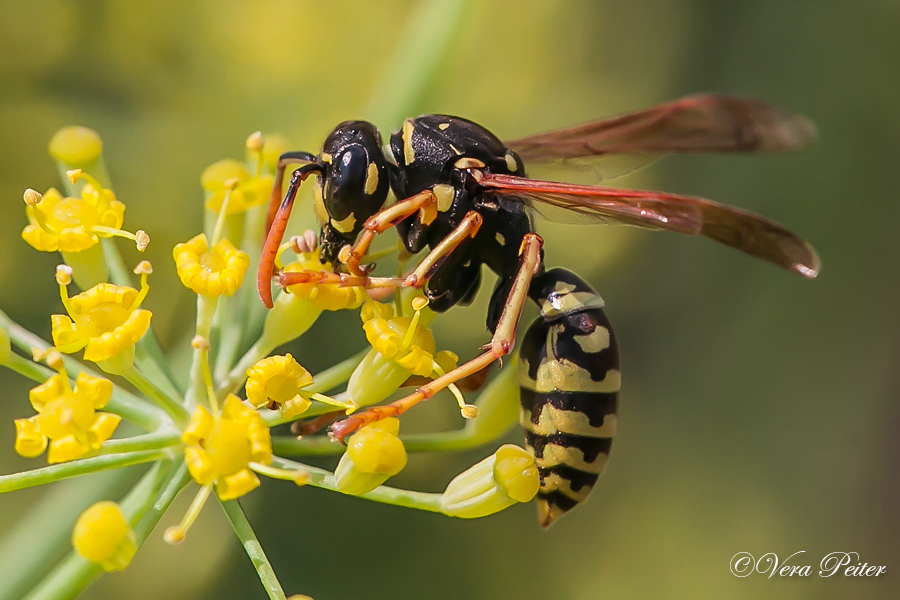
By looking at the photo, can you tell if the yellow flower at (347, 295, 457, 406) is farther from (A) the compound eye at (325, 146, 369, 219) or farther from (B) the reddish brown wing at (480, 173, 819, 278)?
(B) the reddish brown wing at (480, 173, 819, 278)

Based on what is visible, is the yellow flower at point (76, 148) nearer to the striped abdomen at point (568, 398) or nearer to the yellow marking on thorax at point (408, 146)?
the yellow marking on thorax at point (408, 146)

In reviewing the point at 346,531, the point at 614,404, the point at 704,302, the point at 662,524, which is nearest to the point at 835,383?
the point at 704,302

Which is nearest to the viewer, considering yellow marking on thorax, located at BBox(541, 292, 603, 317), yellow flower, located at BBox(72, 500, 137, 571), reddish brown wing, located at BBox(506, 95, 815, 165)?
yellow flower, located at BBox(72, 500, 137, 571)

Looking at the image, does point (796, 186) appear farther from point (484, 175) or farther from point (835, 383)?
point (484, 175)

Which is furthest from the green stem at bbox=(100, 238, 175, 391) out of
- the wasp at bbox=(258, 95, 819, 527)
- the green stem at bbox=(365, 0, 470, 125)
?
the green stem at bbox=(365, 0, 470, 125)

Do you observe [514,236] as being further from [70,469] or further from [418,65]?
[70,469]

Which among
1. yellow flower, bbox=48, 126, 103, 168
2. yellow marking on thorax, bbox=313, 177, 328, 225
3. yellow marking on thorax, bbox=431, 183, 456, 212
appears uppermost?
yellow flower, bbox=48, 126, 103, 168

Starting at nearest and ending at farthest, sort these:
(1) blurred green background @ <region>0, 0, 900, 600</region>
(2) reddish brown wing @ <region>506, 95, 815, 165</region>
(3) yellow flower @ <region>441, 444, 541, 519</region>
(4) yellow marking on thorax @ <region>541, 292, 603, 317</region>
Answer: (3) yellow flower @ <region>441, 444, 541, 519</region> → (4) yellow marking on thorax @ <region>541, 292, 603, 317</region> → (2) reddish brown wing @ <region>506, 95, 815, 165</region> → (1) blurred green background @ <region>0, 0, 900, 600</region>
